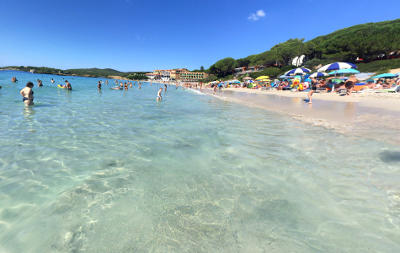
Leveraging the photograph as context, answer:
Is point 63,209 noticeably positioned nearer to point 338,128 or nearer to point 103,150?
point 103,150

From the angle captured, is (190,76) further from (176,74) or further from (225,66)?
(225,66)

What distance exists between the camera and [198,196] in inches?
102

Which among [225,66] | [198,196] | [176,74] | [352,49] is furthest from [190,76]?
[198,196]

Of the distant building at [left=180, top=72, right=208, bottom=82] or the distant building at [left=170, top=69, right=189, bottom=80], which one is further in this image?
the distant building at [left=170, top=69, right=189, bottom=80]

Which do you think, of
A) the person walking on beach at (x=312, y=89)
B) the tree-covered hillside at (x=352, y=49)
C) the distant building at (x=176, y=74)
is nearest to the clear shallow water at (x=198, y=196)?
the person walking on beach at (x=312, y=89)

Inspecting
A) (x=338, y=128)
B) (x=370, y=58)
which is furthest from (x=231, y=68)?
(x=338, y=128)

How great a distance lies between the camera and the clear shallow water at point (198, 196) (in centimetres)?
188

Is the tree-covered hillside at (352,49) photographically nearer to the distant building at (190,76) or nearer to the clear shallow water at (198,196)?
the clear shallow water at (198,196)

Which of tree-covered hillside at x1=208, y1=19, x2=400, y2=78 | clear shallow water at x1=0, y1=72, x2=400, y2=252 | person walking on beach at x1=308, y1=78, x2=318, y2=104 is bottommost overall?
clear shallow water at x1=0, y1=72, x2=400, y2=252

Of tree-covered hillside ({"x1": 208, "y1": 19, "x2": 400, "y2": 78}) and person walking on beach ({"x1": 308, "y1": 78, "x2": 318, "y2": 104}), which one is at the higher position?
tree-covered hillside ({"x1": 208, "y1": 19, "x2": 400, "y2": 78})

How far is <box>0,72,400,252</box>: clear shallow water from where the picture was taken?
1.88 m

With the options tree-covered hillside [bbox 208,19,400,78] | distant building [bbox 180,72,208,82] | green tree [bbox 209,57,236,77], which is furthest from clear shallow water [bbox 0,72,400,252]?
distant building [bbox 180,72,208,82]

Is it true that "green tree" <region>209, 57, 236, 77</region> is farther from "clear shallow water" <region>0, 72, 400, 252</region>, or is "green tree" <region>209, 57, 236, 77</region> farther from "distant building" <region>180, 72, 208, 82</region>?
"clear shallow water" <region>0, 72, 400, 252</region>

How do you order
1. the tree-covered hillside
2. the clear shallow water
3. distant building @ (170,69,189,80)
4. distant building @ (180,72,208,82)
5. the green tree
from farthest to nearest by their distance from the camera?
distant building @ (170,69,189,80) < distant building @ (180,72,208,82) < the green tree < the tree-covered hillside < the clear shallow water
